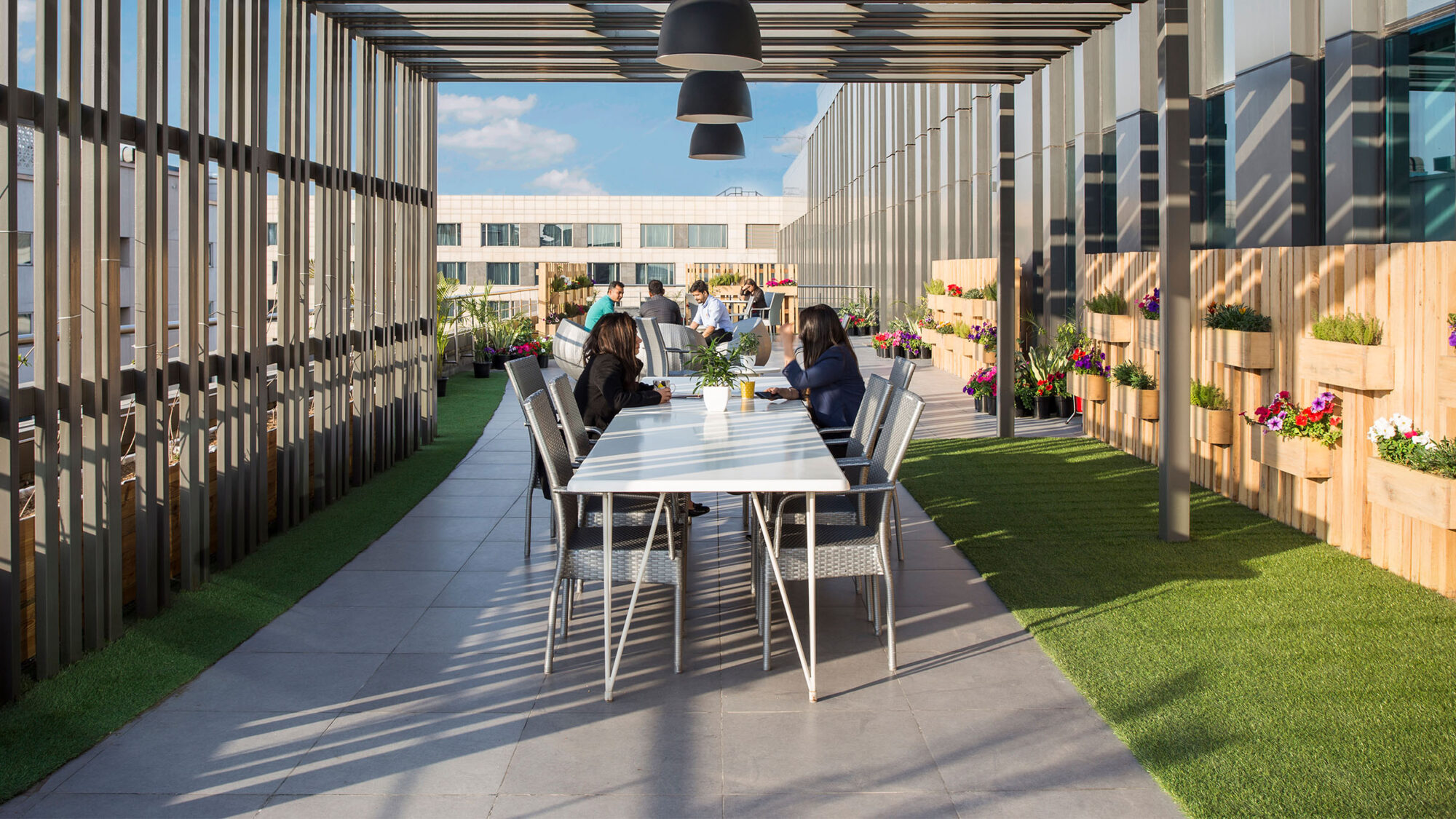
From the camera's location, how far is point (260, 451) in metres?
6.44

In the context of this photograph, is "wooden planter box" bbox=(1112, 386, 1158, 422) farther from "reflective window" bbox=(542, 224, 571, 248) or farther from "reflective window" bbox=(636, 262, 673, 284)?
"reflective window" bbox=(542, 224, 571, 248)

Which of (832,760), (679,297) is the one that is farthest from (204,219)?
(679,297)

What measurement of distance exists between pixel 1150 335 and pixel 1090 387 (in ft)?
4.88

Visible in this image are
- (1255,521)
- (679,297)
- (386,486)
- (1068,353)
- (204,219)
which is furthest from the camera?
(679,297)

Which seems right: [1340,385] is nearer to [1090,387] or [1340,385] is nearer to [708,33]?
[708,33]

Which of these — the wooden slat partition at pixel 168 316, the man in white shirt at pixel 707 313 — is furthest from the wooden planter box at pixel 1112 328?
the wooden slat partition at pixel 168 316

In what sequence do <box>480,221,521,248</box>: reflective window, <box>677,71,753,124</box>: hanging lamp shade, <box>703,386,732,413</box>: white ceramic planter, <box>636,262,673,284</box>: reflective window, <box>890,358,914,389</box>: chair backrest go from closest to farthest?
<box>703,386,732,413</box>: white ceramic planter < <box>890,358,914,389</box>: chair backrest < <box>677,71,753,124</box>: hanging lamp shade < <box>636,262,673,284</box>: reflective window < <box>480,221,521,248</box>: reflective window

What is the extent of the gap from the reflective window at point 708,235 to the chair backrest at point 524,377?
53.7m

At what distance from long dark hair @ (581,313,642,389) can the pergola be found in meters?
1.82

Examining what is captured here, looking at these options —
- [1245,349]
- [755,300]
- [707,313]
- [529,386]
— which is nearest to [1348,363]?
[1245,349]

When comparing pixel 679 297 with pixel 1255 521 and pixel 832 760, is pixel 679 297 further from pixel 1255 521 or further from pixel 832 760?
pixel 832 760

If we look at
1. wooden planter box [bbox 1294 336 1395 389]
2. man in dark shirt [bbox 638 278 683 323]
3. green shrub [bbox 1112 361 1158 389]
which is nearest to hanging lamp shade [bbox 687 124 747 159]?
green shrub [bbox 1112 361 1158 389]

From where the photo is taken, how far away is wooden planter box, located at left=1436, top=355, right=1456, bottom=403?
16.1 feet

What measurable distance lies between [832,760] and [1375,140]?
21.1ft
